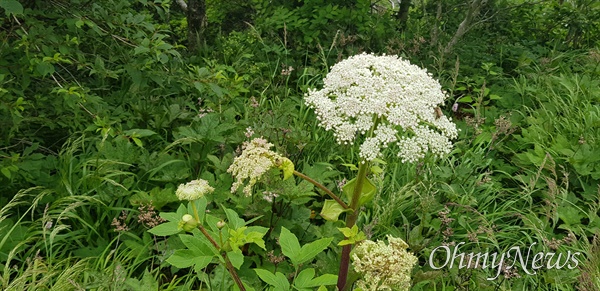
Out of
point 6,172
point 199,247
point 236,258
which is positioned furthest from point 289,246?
point 6,172

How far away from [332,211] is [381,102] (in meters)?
0.50

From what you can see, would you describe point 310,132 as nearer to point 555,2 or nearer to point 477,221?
point 477,221

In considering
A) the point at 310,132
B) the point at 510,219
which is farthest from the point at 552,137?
the point at 310,132

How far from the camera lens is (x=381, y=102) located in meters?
1.69

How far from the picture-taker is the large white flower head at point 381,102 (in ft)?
5.62

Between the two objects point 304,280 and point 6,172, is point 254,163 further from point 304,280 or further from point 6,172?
point 6,172

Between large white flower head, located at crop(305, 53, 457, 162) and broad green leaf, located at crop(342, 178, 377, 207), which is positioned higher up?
large white flower head, located at crop(305, 53, 457, 162)

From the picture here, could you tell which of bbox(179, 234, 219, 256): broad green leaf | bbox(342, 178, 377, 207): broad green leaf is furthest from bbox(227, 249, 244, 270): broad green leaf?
bbox(342, 178, 377, 207): broad green leaf

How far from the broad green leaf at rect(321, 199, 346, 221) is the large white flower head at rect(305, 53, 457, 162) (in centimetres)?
28

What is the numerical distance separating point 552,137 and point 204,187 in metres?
3.13

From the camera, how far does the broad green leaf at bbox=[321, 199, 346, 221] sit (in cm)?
189

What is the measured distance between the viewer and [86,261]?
2.57m

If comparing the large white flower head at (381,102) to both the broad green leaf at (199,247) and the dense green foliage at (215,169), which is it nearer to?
the dense green foliage at (215,169)

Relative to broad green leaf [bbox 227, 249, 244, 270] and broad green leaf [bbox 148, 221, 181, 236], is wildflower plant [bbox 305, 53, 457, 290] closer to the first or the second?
broad green leaf [bbox 227, 249, 244, 270]
